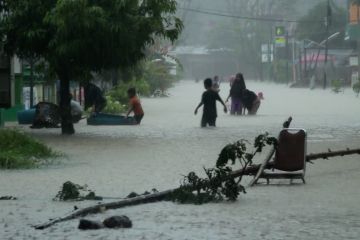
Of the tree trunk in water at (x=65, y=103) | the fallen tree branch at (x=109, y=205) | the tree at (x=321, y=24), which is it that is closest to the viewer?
the fallen tree branch at (x=109, y=205)

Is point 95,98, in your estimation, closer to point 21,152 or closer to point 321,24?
point 21,152

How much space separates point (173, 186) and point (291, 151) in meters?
1.81

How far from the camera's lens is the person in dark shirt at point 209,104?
2952 centimetres

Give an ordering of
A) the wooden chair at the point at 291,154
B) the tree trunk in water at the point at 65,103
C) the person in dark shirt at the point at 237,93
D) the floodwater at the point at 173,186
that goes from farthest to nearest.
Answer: the person in dark shirt at the point at 237,93
the tree trunk in water at the point at 65,103
the wooden chair at the point at 291,154
the floodwater at the point at 173,186

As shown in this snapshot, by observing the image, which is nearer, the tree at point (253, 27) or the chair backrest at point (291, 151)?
the chair backrest at point (291, 151)

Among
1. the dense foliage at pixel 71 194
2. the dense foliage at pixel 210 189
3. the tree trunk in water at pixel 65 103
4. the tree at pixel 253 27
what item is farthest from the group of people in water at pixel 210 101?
the tree at pixel 253 27

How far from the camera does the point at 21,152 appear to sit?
705 inches

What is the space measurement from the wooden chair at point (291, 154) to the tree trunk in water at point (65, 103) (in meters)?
11.6

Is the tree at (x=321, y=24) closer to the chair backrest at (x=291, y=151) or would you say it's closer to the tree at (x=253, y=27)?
the tree at (x=253, y=27)

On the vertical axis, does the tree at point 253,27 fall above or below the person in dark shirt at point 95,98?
above

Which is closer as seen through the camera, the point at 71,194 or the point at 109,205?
the point at 109,205

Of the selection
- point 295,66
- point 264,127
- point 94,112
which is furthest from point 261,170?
point 295,66

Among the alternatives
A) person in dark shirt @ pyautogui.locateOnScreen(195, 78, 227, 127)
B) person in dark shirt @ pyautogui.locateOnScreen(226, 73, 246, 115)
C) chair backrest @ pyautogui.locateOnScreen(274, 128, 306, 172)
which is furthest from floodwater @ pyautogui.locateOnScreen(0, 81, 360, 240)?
person in dark shirt @ pyautogui.locateOnScreen(226, 73, 246, 115)

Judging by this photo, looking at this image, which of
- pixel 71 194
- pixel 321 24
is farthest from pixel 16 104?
pixel 321 24
